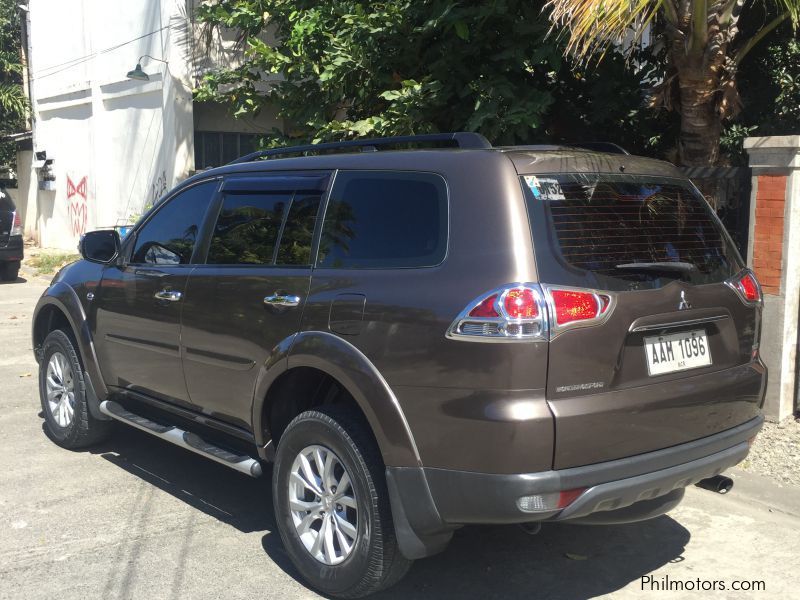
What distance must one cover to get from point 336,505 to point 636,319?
59.2 inches

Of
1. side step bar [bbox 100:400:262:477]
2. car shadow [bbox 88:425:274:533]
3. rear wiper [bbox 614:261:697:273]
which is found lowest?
car shadow [bbox 88:425:274:533]

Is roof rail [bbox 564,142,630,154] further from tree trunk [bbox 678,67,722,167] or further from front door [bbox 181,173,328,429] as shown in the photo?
tree trunk [bbox 678,67,722,167]

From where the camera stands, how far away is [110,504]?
195 inches

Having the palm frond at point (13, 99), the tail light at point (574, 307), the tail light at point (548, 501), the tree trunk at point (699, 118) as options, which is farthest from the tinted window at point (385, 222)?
the palm frond at point (13, 99)

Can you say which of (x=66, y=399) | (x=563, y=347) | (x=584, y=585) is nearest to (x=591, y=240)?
(x=563, y=347)

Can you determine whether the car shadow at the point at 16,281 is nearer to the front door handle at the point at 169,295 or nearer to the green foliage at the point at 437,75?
the green foliage at the point at 437,75

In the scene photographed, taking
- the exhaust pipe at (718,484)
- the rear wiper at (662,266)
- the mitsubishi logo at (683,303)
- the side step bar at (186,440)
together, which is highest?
the rear wiper at (662,266)

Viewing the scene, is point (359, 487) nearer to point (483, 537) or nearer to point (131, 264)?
point (483, 537)

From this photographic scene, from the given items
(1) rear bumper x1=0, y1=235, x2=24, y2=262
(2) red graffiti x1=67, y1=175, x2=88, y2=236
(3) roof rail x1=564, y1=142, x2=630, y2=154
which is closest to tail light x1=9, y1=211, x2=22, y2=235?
(1) rear bumper x1=0, y1=235, x2=24, y2=262

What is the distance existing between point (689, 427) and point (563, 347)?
0.77 meters

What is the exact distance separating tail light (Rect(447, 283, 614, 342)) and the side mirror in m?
3.05

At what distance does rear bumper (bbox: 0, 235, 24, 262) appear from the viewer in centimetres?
1532

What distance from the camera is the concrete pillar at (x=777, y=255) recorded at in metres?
5.91

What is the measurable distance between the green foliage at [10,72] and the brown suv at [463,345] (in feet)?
66.9
